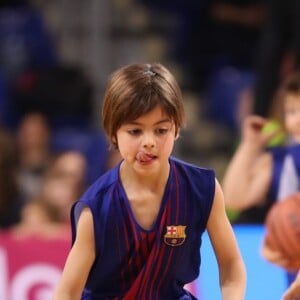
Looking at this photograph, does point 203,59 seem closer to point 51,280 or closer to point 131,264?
point 51,280

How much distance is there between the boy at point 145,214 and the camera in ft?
12.0

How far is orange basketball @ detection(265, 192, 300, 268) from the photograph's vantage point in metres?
4.50

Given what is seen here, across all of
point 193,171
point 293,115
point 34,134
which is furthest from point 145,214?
point 34,134

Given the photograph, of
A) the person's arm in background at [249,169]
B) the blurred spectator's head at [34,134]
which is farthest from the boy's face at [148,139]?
the blurred spectator's head at [34,134]

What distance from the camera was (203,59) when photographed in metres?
9.47

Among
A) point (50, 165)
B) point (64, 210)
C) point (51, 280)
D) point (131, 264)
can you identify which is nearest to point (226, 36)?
point (50, 165)

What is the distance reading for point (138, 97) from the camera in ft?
11.9

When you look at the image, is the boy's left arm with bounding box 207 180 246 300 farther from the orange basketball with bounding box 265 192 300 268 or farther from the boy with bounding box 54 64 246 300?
the orange basketball with bounding box 265 192 300 268

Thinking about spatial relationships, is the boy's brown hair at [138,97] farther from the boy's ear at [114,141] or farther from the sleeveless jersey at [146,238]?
the sleeveless jersey at [146,238]

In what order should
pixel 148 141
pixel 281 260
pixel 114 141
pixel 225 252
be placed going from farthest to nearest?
pixel 281 260
pixel 225 252
pixel 114 141
pixel 148 141

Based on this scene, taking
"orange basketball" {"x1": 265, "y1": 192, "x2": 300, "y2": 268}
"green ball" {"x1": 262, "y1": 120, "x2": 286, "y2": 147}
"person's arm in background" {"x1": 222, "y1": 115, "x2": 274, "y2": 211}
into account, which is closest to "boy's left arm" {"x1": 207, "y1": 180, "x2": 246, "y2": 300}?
"orange basketball" {"x1": 265, "y1": 192, "x2": 300, "y2": 268}

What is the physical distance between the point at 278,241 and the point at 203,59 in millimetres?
5017

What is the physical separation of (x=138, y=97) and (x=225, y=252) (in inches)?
23.4

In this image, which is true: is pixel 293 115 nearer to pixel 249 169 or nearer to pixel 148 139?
pixel 249 169
